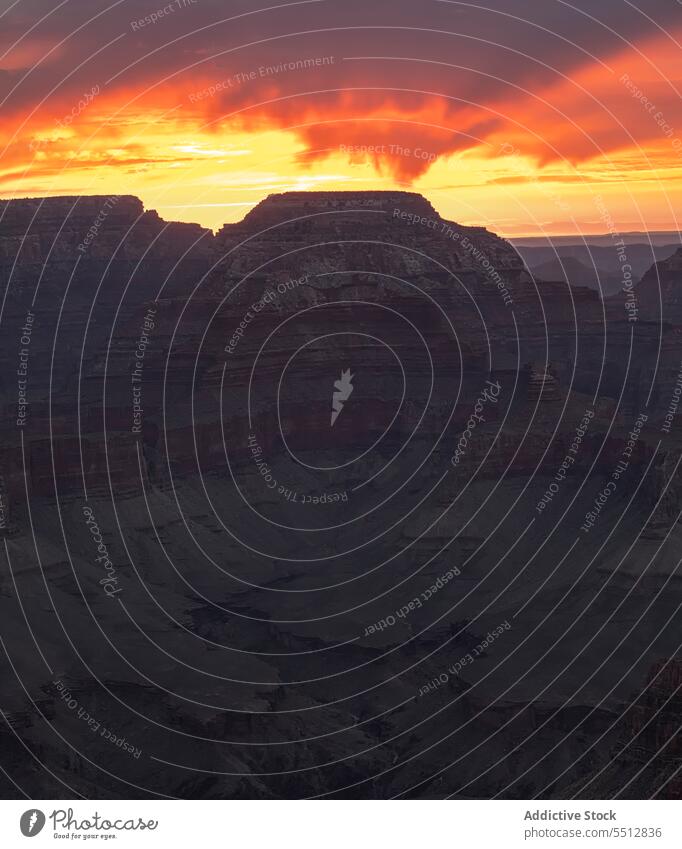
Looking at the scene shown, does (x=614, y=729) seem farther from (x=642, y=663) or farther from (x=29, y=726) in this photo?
(x=29, y=726)

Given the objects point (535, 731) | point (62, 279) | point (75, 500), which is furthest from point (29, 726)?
point (62, 279)

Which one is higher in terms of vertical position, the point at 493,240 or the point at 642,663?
the point at 493,240

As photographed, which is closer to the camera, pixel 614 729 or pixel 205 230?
pixel 614 729

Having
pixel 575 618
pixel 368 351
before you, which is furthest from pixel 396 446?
pixel 575 618

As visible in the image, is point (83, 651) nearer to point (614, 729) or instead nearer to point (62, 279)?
point (614, 729)
